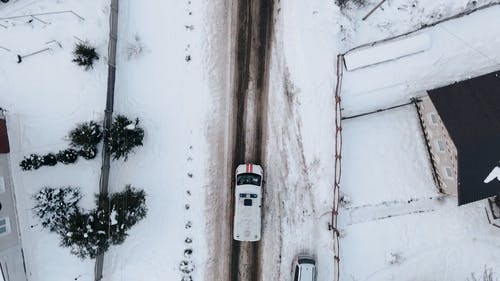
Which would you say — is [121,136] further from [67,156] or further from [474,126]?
[474,126]

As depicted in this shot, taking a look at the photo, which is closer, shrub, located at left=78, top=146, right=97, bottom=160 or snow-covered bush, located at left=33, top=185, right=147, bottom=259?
snow-covered bush, located at left=33, top=185, right=147, bottom=259

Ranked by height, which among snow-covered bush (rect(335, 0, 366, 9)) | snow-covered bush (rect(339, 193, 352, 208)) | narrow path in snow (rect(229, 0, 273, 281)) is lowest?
snow-covered bush (rect(339, 193, 352, 208))

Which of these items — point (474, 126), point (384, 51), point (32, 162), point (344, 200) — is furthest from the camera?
point (344, 200)

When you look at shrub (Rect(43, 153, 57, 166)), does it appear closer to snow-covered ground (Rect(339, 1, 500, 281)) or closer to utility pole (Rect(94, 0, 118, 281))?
utility pole (Rect(94, 0, 118, 281))

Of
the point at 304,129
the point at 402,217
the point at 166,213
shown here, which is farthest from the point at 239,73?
the point at 402,217

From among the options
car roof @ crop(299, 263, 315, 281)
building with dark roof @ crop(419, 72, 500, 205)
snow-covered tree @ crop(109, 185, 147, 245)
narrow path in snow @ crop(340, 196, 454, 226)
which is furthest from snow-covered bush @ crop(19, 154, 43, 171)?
building with dark roof @ crop(419, 72, 500, 205)

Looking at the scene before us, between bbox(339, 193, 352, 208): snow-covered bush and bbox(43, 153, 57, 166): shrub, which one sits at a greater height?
bbox(43, 153, 57, 166): shrub

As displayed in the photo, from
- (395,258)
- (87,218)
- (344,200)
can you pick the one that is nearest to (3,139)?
(87,218)

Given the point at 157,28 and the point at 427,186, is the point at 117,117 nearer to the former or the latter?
the point at 157,28
